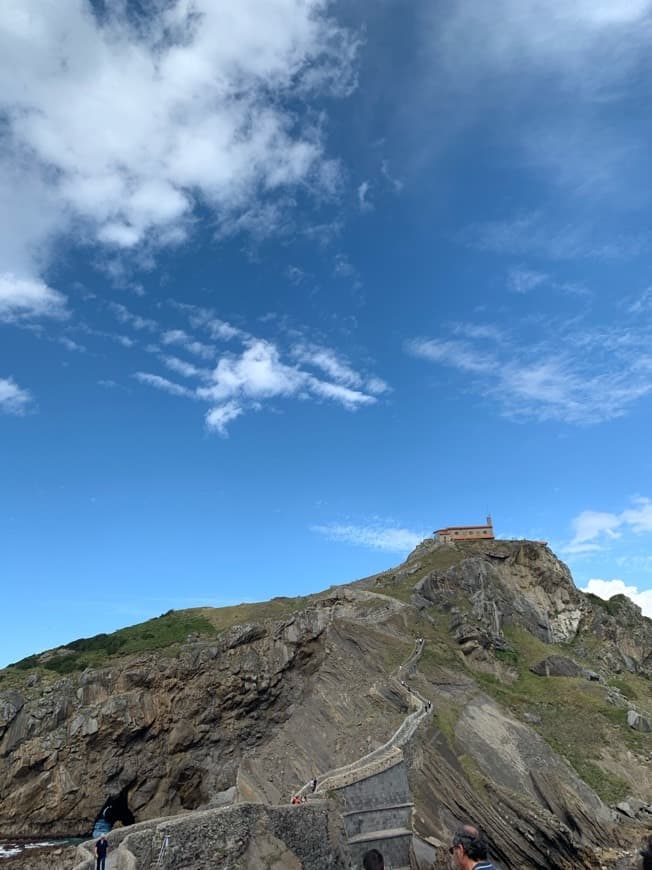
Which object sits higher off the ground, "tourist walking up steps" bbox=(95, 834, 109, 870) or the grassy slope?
the grassy slope

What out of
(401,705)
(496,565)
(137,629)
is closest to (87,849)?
(401,705)

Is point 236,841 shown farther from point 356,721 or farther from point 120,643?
point 120,643

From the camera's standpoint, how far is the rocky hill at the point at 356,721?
3350 centimetres

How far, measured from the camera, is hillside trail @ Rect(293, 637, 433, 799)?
2884cm

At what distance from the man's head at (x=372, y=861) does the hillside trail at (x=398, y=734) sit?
128 inches

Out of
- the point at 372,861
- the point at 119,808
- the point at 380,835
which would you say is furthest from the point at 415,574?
the point at 372,861

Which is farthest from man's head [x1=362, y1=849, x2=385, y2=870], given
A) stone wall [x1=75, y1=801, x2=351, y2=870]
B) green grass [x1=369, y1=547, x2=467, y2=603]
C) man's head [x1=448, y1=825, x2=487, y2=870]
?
green grass [x1=369, y1=547, x2=467, y2=603]

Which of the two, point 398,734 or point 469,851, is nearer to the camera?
point 469,851

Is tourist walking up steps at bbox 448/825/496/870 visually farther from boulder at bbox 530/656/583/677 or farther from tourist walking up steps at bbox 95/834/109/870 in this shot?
boulder at bbox 530/656/583/677

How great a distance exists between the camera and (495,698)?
46.4 metres

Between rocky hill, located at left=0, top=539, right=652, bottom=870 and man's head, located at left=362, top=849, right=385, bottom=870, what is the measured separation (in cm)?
133

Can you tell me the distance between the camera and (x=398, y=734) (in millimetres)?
34125

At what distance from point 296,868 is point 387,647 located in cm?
2636

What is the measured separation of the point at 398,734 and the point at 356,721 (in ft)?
19.6
